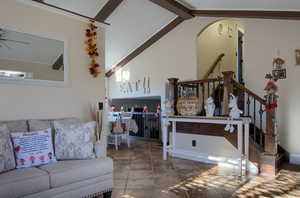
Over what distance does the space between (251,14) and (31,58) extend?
3906 millimetres

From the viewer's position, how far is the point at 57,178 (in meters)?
2.22

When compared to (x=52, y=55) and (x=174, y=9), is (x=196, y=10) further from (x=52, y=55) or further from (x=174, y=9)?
(x=52, y=55)

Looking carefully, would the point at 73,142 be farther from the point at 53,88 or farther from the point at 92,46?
the point at 92,46

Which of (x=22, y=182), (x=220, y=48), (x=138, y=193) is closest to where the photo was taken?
(x=22, y=182)

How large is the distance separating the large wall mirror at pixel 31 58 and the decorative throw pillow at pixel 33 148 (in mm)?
786

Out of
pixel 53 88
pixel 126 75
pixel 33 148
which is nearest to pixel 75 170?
pixel 33 148

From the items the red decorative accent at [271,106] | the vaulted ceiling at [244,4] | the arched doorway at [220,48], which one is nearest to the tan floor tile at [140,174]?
the red decorative accent at [271,106]

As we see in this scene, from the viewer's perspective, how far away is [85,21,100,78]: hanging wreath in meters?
3.51

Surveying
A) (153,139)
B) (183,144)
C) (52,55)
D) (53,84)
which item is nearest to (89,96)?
(53,84)

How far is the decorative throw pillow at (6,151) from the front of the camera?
220cm

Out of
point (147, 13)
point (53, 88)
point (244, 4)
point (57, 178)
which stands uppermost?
point (147, 13)

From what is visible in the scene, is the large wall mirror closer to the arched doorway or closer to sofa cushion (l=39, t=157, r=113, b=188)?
sofa cushion (l=39, t=157, r=113, b=188)

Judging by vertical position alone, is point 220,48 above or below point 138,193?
above

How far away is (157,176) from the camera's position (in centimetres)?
347
